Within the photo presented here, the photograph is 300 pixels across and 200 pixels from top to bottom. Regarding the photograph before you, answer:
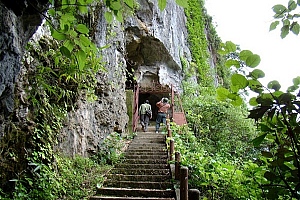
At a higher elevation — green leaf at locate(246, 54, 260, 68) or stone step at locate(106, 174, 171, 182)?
green leaf at locate(246, 54, 260, 68)

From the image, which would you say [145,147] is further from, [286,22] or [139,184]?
[286,22]

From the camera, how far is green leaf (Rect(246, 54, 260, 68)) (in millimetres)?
1022

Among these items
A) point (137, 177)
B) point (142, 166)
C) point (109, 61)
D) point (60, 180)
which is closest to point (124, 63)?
point (109, 61)

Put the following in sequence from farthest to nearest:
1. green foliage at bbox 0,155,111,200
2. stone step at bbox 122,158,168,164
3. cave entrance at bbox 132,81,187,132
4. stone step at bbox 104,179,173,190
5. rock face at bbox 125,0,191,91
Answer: rock face at bbox 125,0,191,91
cave entrance at bbox 132,81,187,132
stone step at bbox 122,158,168,164
stone step at bbox 104,179,173,190
green foliage at bbox 0,155,111,200

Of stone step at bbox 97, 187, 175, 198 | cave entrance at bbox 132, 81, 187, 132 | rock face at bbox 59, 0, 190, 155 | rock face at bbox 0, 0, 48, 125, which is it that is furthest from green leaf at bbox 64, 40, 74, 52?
cave entrance at bbox 132, 81, 187, 132

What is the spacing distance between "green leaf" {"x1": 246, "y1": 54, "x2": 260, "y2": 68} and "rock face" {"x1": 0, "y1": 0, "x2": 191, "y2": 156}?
156cm

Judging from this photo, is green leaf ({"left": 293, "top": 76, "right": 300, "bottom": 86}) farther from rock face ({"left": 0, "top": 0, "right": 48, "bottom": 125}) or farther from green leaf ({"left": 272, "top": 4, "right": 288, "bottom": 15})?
rock face ({"left": 0, "top": 0, "right": 48, "bottom": 125})

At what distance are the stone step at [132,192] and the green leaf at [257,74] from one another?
3.89 meters

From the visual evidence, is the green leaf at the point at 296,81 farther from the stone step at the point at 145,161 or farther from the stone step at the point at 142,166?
the stone step at the point at 145,161

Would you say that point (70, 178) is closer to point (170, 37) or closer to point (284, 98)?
point (284, 98)

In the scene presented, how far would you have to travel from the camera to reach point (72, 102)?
477cm

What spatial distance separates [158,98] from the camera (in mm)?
15336

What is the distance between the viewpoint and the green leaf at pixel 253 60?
1.02 meters

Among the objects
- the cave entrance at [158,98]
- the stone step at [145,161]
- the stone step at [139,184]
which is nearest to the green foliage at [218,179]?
the stone step at [139,184]
